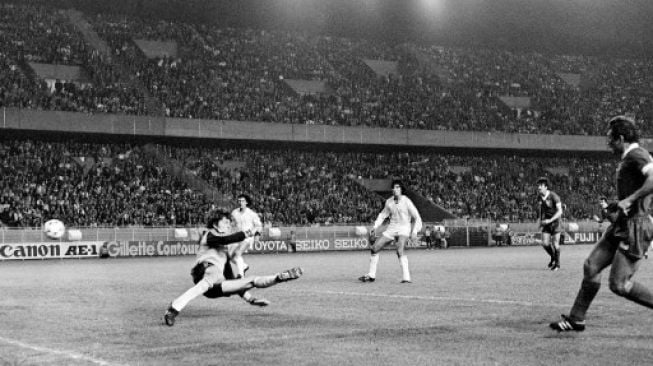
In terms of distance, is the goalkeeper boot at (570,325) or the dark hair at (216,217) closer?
the goalkeeper boot at (570,325)

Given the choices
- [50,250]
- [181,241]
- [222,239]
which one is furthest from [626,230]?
[181,241]

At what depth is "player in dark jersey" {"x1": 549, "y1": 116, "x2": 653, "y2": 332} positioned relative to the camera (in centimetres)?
921

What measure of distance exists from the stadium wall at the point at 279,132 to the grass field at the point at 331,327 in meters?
35.0

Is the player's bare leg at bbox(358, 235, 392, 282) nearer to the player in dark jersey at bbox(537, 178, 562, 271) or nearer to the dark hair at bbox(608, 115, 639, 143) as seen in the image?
the player in dark jersey at bbox(537, 178, 562, 271)

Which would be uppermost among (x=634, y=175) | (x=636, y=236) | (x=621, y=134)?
(x=621, y=134)

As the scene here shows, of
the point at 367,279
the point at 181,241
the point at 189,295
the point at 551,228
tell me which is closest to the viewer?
the point at 189,295

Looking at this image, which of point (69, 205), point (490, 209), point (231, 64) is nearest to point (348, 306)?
point (69, 205)

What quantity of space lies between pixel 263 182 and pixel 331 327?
45.7 m

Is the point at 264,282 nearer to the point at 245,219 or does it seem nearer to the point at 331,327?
A: the point at 331,327

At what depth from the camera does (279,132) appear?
58844 millimetres

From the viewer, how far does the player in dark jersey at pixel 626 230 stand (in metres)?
9.21

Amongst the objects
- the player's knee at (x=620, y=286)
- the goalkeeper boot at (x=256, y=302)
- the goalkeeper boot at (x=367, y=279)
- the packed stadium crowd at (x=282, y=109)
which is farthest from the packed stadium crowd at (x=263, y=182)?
the player's knee at (x=620, y=286)

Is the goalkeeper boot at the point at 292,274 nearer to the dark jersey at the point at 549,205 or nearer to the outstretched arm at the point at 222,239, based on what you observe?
the outstretched arm at the point at 222,239

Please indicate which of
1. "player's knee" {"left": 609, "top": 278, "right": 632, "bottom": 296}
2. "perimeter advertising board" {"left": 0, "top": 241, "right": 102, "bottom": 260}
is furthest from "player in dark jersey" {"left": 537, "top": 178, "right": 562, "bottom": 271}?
"perimeter advertising board" {"left": 0, "top": 241, "right": 102, "bottom": 260}
